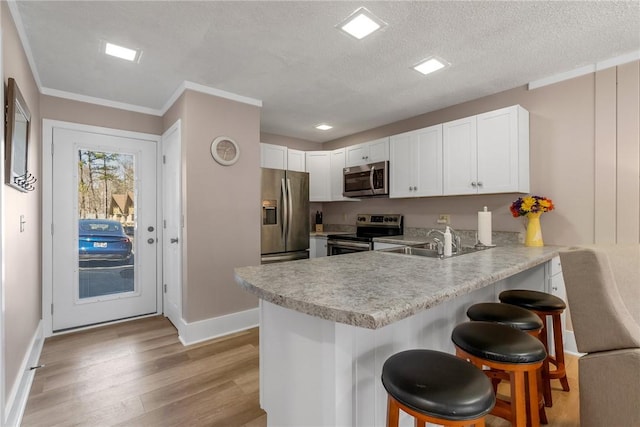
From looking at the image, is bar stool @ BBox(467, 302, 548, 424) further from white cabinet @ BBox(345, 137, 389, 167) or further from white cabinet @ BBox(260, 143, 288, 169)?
white cabinet @ BBox(260, 143, 288, 169)

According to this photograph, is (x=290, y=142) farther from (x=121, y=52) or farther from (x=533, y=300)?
(x=533, y=300)

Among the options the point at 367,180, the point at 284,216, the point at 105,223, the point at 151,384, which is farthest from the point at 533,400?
the point at 105,223

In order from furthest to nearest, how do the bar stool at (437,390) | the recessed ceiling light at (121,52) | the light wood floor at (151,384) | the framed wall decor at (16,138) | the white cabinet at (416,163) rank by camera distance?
the white cabinet at (416,163) < the recessed ceiling light at (121,52) < the light wood floor at (151,384) < the framed wall decor at (16,138) < the bar stool at (437,390)

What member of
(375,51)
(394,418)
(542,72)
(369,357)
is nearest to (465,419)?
(394,418)

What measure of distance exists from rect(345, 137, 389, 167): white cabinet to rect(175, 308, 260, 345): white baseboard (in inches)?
94.3

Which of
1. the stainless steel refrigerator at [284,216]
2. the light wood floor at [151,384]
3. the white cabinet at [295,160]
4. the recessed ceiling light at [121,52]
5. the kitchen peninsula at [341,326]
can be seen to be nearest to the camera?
the kitchen peninsula at [341,326]

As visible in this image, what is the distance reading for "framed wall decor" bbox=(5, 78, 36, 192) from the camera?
1670mm

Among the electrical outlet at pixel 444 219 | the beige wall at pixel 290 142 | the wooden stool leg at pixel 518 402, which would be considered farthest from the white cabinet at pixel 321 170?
the wooden stool leg at pixel 518 402

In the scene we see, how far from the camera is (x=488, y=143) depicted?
2934mm

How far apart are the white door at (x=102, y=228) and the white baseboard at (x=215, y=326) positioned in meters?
0.92

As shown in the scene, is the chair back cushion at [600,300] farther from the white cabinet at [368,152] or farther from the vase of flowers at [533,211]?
the white cabinet at [368,152]

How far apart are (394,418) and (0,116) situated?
2349 mm

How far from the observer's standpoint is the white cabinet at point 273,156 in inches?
163

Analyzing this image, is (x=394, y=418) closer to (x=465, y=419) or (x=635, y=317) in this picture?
(x=465, y=419)
